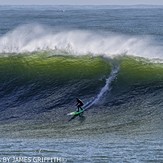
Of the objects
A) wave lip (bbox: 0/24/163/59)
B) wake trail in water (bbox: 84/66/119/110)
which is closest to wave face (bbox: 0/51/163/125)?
wake trail in water (bbox: 84/66/119/110)

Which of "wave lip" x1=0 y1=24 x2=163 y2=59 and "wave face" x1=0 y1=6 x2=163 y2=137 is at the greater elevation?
"wave lip" x1=0 y1=24 x2=163 y2=59

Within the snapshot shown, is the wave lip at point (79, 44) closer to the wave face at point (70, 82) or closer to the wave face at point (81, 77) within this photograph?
the wave face at point (81, 77)

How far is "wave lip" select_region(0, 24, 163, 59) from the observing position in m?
31.8

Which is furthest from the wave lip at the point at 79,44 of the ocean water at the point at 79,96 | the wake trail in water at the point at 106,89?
the wake trail in water at the point at 106,89

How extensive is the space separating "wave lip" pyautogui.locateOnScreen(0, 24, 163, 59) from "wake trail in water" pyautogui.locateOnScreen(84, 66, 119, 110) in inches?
123

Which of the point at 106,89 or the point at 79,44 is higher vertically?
the point at 79,44

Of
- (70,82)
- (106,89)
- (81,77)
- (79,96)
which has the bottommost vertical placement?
(79,96)

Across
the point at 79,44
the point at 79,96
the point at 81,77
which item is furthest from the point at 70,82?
the point at 79,44

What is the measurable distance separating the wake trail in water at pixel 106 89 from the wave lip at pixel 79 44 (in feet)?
10.2

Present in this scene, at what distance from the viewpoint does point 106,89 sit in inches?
1017

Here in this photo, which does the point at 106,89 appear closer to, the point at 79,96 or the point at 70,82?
the point at 79,96

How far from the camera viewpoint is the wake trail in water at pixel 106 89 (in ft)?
78.4

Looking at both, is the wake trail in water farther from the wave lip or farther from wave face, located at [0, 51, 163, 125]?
the wave lip

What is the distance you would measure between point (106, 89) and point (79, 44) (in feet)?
24.2
